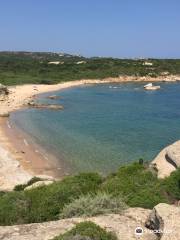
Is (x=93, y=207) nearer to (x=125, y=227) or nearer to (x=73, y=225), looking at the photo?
(x=73, y=225)

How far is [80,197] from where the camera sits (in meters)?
11.8

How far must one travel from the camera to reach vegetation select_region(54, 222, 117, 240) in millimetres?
8633

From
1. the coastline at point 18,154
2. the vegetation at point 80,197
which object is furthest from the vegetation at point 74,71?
the vegetation at point 80,197

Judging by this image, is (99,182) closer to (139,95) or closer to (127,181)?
(127,181)

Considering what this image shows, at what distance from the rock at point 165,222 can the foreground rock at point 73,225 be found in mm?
226

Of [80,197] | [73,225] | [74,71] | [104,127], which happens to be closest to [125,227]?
[73,225]

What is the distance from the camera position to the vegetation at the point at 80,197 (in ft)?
37.3

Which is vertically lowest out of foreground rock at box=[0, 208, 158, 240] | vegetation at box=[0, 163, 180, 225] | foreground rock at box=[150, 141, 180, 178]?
foreground rock at box=[150, 141, 180, 178]

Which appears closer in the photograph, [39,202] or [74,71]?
[39,202]

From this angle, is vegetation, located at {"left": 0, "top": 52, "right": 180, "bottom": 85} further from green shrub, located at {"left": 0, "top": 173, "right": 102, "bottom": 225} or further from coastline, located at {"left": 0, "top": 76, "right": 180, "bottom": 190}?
green shrub, located at {"left": 0, "top": 173, "right": 102, "bottom": 225}

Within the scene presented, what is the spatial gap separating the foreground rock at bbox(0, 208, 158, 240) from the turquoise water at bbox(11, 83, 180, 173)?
17.0 metres

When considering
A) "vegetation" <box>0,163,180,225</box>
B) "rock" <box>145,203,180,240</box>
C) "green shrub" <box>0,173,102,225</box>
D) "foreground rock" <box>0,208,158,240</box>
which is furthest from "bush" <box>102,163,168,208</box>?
"rock" <box>145,203,180,240</box>

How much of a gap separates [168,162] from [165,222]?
37.0ft

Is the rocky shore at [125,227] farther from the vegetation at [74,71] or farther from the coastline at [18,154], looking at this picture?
the vegetation at [74,71]
